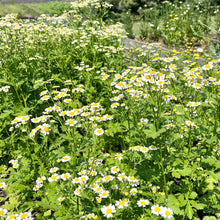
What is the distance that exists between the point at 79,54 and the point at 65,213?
3.20 meters

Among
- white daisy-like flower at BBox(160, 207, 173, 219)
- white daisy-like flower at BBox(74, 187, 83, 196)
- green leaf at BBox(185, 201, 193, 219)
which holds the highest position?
white daisy-like flower at BBox(74, 187, 83, 196)

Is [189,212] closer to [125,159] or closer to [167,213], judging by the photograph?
[167,213]

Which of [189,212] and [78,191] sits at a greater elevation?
[78,191]

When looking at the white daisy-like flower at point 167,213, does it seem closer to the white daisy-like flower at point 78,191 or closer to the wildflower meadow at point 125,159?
the wildflower meadow at point 125,159

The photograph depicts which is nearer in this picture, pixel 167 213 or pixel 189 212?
pixel 167 213

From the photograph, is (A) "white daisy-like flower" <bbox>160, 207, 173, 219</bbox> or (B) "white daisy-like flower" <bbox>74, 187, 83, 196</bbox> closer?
(A) "white daisy-like flower" <bbox>160, 207, 173, 219</bbox>

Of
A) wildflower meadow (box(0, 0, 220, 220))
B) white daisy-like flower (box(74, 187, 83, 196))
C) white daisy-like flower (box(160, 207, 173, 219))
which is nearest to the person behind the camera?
white daisy-like flower (box(160, 207, 173, 219))

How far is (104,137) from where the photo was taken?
3.06m

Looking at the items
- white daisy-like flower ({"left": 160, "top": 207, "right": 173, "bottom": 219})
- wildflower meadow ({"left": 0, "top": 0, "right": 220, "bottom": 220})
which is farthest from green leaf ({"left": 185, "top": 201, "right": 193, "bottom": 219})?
white daisy-like flower ({"left": 160, "top": 207, "right": 173, "bottom": 219})

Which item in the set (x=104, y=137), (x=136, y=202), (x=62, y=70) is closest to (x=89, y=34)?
(x=62, y=70)

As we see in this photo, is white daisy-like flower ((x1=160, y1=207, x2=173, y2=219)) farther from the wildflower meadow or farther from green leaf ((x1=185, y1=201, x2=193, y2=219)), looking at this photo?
green leaf ((x1=185, y1=201, x2=193, y2=219))

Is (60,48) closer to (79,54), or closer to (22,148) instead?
(79,54)

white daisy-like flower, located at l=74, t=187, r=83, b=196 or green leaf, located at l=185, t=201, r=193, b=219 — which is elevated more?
white daisy-like flower, located at l=74, t=187, r=83, b=196

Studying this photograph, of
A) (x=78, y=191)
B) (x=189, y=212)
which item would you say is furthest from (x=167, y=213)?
(x=78, y=191)
